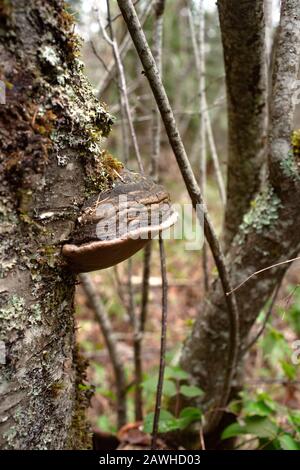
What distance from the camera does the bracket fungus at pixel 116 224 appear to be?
Result: 0.98 m

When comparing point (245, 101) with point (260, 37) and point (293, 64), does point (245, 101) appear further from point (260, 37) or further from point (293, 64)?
point (293, 64)

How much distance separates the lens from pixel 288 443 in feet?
5.28

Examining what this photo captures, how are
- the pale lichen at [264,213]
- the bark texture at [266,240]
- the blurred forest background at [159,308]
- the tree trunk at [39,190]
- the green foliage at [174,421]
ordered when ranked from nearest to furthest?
the tree trunk at [39,190]
the bark texture at [266,240]
the pale lichen at [264,213]
the green foliage at [174,421]
the blurred forest background at [159,308]

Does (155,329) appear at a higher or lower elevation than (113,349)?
lower

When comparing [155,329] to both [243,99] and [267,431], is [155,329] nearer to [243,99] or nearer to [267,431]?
[267,431]

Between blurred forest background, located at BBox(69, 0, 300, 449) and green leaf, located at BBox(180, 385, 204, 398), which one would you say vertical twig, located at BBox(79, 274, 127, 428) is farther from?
green leaf, located at BBox(180, 385, 204, 398)

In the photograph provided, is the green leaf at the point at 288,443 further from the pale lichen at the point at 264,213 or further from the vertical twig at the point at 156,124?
the vertical twig at the point at 156,124

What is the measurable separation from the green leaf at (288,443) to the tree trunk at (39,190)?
0.98m

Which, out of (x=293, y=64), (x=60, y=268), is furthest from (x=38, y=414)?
(x=293, y=64)

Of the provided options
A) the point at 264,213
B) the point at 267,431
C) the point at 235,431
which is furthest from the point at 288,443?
the point at 264,213

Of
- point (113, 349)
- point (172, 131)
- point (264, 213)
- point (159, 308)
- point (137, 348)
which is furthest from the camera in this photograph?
point (159, 308)

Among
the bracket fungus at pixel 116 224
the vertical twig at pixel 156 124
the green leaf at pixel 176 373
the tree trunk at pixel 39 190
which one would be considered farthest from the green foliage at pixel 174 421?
the bracket fungus at pixel 116 224

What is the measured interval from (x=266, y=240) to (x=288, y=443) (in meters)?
0.85

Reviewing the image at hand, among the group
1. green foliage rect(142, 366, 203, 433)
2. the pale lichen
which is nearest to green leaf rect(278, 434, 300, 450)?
green foliage rect(142, 366, 203, 433)
